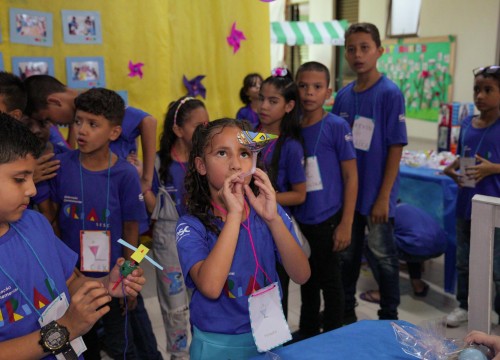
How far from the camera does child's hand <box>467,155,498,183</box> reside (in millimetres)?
2648

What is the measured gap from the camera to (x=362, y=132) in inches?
104

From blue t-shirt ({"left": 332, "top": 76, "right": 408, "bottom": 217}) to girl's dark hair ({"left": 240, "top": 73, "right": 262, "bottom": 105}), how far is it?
124 cm

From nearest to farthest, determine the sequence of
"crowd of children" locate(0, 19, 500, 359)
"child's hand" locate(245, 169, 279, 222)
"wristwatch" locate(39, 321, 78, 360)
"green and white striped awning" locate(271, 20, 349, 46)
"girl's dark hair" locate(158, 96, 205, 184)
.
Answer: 1. "wristwatch" locate(39, 321, 78, 360)
2. "crowd of children" locate(0, 19, 500, 359)
3. "child's hand" locate(245, 169, 279, 222)
4. "girl's dark hair" locate(158, 96, 205, 184)
5. "green and white striped awning" locate(271, 20, 349, 46)

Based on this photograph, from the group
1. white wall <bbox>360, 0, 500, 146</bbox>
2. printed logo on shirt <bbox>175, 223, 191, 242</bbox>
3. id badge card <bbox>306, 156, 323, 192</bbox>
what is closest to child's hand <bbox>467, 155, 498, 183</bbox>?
id badge card <bbox>306, 156, 323, 192</bbox>

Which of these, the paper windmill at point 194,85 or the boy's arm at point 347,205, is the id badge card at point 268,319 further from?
the paper windmill at point 194,85

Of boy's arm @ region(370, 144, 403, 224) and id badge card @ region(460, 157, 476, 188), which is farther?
id badge card @ region(460, 157, 476, 188)

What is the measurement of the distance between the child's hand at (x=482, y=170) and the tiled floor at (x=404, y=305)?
0.86 metres

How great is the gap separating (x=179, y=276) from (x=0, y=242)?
117 centimetres

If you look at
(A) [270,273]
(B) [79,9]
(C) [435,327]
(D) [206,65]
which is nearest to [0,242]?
(A) [270,273]

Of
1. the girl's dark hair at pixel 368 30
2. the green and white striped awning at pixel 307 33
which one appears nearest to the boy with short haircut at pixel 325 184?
the girl's dark hair at pixel 368 30

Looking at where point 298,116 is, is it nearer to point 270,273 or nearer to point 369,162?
point 369,162

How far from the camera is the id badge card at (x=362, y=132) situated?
261 cm

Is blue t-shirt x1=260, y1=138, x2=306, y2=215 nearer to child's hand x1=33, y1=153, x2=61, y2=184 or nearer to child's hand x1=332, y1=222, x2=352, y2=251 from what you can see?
child's hand x1=332, y1=222, x2=352, y2=251

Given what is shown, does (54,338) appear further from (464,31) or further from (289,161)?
(464,31)
